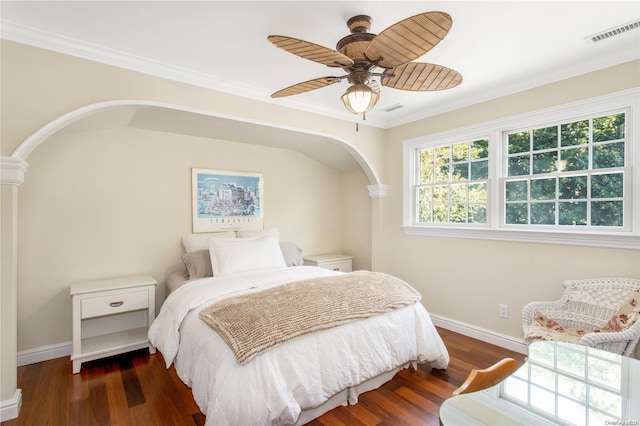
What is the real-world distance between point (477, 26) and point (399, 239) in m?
2.57

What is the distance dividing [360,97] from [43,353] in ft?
11.1

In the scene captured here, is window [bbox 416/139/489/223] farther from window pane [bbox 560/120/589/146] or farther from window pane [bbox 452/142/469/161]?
window pane [bbox 560/120/589/146]

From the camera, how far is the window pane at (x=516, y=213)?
3066mm

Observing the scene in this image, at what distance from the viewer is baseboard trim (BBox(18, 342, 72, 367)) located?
272 cm

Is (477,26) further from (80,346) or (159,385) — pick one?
(80,346)

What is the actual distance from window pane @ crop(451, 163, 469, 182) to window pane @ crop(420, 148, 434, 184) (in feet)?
0.95

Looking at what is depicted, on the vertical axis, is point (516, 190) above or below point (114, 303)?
above

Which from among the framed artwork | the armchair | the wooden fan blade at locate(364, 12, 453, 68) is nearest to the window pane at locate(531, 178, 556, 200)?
the armchair

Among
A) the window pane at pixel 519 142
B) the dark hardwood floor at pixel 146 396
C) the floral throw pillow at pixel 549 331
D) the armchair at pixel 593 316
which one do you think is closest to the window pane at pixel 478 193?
the window pane at pixel 519 142

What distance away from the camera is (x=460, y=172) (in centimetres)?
358

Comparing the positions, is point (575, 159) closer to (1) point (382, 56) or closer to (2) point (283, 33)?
(1) point (382, 56)

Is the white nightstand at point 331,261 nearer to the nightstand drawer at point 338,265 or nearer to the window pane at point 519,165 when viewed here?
the nightstand drawer at point 338,265

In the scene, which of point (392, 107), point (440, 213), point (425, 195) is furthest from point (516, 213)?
point (392, 107)

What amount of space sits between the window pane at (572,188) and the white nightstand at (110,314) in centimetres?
372
